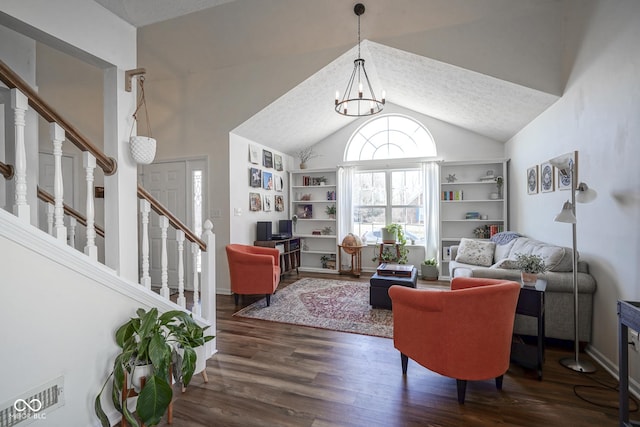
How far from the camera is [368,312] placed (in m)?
3.72

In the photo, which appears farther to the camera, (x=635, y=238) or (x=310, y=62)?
(x=310, y=62)

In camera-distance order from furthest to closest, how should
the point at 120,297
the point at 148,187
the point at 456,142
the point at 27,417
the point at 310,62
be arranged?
the point at 456,142 → the point at 148,187 → the point at 310,62 → the point at 120,297 → the point at 27,417

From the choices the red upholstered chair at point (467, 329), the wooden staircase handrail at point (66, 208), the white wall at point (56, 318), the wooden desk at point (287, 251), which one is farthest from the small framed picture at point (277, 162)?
the red upholstered chair at point (467, 329)

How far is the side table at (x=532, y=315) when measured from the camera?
7.48 ft

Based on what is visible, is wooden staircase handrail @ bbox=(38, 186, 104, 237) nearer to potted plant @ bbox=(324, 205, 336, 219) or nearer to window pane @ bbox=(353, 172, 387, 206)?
potted plant @ bbox=(324, 205, 336, 219)

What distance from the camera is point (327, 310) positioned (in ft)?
12.4

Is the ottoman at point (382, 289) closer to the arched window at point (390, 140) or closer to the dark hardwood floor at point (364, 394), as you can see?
the dark hardwood floor at point (364, 394)

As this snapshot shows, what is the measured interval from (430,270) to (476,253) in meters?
1.11

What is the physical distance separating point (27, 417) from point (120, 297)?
66cm

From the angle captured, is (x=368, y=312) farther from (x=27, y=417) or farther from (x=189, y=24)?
(x=189, y=24)

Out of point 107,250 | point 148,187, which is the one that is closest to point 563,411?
point 107,250

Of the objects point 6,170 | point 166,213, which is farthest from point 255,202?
point 6,170

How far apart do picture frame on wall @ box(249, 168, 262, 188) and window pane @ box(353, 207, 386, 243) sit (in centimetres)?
219

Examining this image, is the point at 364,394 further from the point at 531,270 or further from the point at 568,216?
the point at 568,216
